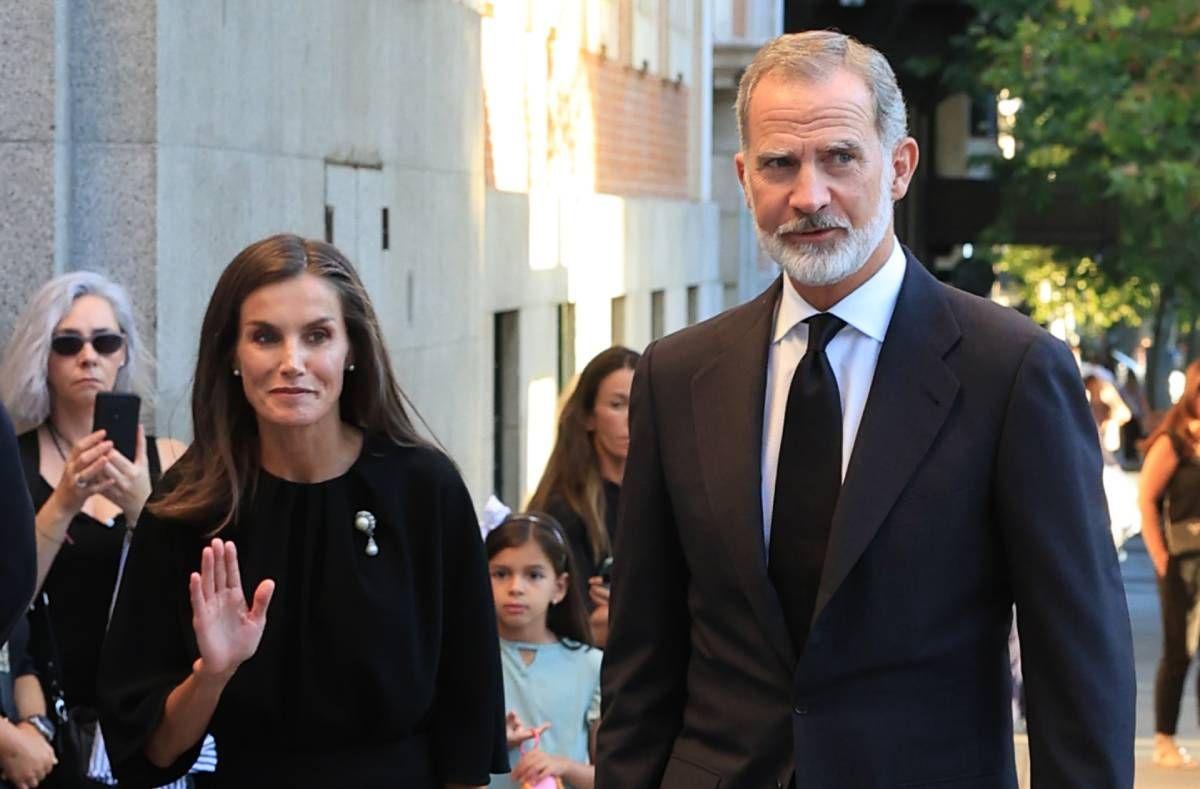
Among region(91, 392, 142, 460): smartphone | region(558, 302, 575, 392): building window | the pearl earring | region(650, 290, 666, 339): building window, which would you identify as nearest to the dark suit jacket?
the pearl earring

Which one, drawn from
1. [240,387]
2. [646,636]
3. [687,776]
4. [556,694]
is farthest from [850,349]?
[556,694]

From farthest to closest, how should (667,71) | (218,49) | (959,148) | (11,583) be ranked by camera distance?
(959,148) → (667,71) → (218,49) → (11,583)

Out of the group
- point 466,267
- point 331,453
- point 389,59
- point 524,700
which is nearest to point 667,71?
point 466,267

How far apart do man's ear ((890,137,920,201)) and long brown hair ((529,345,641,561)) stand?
145 inches

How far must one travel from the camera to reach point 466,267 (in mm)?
13445

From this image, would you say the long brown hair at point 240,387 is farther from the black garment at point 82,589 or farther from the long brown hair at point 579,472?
the long brown hair at point 579,472

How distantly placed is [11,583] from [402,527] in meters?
0.74

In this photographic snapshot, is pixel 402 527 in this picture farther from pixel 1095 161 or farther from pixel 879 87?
pixel 1095 161

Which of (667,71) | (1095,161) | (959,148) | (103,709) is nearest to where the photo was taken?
(103,709)

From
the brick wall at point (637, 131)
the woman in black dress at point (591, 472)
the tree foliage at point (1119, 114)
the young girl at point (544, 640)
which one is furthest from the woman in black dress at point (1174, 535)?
the tree foliage at point (1119, 114)

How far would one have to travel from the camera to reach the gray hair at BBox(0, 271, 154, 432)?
6.43 meters

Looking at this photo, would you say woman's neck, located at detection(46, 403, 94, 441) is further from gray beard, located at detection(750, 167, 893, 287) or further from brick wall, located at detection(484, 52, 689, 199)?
brick wall, located at detection(484, 52, 689, 199)

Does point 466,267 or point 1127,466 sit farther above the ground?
point 466,267

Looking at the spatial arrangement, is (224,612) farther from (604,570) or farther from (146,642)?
(604,570)
